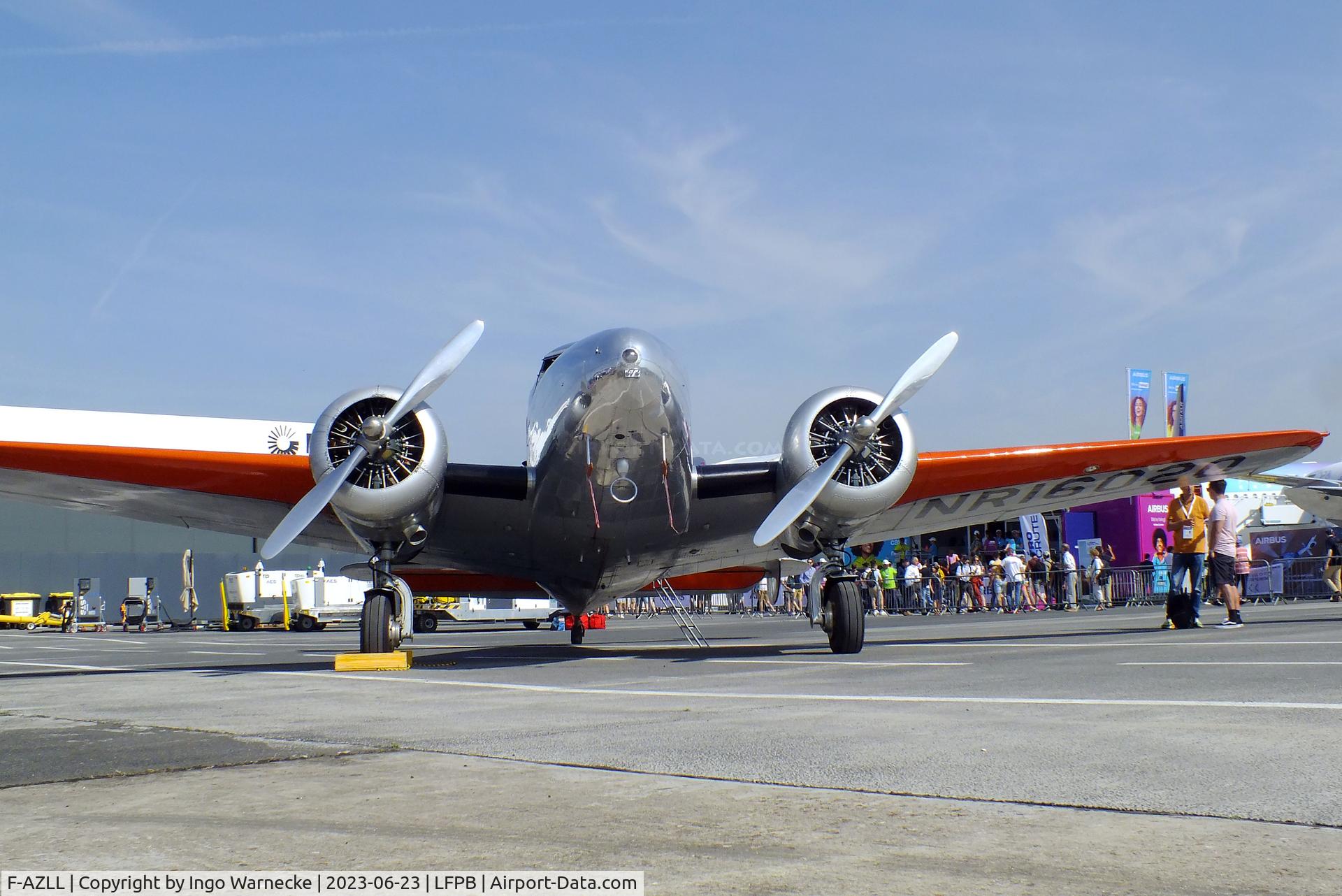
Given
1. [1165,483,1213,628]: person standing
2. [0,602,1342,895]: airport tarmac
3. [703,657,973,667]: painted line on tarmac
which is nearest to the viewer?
[0,602,1342,895]: airport tarmac

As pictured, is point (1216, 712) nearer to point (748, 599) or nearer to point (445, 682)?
point (445, 682)

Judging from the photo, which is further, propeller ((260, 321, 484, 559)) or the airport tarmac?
propeller ((260, 321, 484, 559))

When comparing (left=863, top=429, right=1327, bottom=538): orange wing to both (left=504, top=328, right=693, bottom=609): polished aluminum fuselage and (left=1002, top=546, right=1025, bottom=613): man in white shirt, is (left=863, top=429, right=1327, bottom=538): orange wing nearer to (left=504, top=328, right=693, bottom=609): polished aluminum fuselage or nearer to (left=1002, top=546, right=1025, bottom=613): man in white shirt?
(left=504, top=328, right=693, bottom=609): polished aluminum fuselage

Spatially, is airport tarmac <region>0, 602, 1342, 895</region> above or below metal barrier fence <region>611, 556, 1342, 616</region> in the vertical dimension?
above

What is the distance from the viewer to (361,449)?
10883mm

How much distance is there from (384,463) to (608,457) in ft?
7.53

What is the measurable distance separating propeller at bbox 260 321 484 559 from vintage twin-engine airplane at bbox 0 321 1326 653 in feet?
0.07

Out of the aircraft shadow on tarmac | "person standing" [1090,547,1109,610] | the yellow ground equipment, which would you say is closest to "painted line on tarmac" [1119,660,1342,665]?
the aircraft shadow on tarmac

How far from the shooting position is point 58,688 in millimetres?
9500

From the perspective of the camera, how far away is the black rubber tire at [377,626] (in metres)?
11.5

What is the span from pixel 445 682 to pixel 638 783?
5.46 metres

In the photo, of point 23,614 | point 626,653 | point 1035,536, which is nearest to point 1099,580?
point 1035,536

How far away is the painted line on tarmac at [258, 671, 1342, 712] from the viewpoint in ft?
17.7

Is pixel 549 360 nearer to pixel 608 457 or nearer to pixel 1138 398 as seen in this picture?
pixel 608 457
